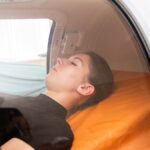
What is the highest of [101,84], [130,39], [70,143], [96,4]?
[96,4]

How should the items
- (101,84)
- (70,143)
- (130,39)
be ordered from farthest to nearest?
1. (130,39)
2. (101,84)
3. (70,143)

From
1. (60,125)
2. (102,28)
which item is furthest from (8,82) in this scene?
(102,28)

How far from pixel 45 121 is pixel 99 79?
0.22 m

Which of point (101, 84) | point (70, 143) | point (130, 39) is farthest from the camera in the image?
point (130, 39)

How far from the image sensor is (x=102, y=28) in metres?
1.04

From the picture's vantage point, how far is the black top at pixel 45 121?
804 mm

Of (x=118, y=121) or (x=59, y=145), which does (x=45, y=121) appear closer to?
(x=59, y=145)

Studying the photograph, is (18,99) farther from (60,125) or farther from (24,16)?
(24,16)

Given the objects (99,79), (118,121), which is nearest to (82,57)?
(99,79)

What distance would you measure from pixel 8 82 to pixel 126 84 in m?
0.36

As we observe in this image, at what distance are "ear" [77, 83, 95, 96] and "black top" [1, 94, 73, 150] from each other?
0.25 ft

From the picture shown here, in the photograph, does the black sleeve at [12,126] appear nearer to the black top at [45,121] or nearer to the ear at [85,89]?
the black top at [45,121]

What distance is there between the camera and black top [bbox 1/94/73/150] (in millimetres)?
804

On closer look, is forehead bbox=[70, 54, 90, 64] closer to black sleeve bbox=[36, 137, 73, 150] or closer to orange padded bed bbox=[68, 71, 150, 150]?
orange padded bed bbox=[68, 71, 150, 150]
